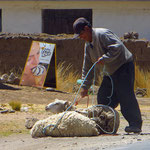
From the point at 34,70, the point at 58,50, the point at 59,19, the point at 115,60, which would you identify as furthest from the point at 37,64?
the point at 115,60

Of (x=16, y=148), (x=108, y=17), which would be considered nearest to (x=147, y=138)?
(x=16, y=148)

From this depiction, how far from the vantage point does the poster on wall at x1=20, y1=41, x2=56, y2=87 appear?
14.9m

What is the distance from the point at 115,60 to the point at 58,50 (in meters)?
10.1

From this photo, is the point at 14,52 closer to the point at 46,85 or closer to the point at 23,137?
the point at 46,85

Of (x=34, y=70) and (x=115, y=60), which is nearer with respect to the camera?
(x=115, y=60)

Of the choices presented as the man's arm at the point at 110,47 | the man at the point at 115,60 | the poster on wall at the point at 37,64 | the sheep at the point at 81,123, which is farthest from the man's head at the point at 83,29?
the poster on wall at the point at 37,64

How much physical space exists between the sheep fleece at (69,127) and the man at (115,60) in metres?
0.52

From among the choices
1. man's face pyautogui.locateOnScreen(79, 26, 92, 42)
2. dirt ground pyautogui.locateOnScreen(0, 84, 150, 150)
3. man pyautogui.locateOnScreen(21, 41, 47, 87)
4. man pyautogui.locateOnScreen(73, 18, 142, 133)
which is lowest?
man pyautogui.locateOnScreen(21, 41, 47, 87)

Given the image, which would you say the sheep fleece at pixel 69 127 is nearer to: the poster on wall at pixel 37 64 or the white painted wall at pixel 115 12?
the poster on wall at pixel 37 64

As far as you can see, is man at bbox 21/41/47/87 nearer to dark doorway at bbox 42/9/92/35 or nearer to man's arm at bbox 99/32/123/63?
dark doorway at bbox 42/9/92/35

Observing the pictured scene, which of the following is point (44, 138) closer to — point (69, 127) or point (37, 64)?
point (69, 127)

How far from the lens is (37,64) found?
15.1 meters

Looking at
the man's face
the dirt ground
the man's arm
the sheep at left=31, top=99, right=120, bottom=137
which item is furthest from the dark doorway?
the man's arm

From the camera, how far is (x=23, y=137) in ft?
22.6
